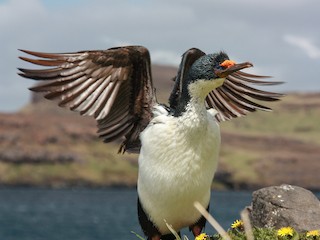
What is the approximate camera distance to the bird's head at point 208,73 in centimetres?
998

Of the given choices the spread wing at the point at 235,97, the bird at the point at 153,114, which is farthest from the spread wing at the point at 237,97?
the bird at the point at 153,114

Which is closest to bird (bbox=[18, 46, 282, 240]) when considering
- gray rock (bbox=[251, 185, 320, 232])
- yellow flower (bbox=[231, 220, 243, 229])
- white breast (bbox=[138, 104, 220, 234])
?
white breast (bbox=[138, 104, 220, 234])

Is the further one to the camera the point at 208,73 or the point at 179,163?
the point at 179,163

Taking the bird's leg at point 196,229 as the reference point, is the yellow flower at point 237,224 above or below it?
above

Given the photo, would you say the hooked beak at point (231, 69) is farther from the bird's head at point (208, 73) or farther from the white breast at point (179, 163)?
the white breast at point (179, 163)

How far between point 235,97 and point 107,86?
2673 millimetres

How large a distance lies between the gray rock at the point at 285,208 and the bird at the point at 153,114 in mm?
1365

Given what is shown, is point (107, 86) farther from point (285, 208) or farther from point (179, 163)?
point (285, 208)

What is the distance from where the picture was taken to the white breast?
410 inches

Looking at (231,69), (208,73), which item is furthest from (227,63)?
(208,73)

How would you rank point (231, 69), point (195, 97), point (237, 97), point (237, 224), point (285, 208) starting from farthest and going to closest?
1. point (237, 97)
2. point (285, 208)
3. point (237, 224)
4. point (195, 97)
5. point (231, 69)

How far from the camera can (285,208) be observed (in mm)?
11672

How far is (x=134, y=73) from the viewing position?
444 inches

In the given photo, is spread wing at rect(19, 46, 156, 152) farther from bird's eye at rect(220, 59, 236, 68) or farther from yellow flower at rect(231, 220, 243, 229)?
yellow flower at rect(231, 220, 243, 229)
